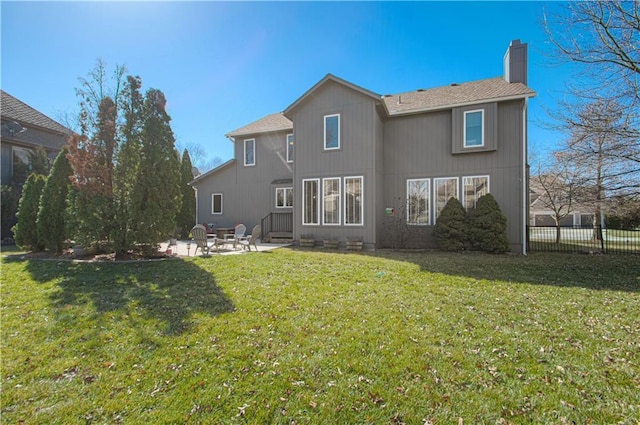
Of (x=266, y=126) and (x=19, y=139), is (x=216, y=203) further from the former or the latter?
(x=19, y=139)

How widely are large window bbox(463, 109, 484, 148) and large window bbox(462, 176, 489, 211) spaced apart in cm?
138

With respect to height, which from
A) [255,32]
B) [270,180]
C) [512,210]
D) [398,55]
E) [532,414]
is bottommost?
[532,414]

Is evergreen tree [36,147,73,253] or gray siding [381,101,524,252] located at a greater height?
gray siding [381,101,524,252]

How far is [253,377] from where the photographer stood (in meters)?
2.98

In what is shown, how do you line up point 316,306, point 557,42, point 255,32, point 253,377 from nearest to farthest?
point 253,377
point 316,306
point 557,42
point 255,32

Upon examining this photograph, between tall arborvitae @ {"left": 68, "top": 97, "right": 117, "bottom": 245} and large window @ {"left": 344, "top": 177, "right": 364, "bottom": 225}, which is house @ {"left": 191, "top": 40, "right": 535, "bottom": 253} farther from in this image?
tall arborvitae @ {"left": 68, "top": 97, "right": 117, "bottom": 245}

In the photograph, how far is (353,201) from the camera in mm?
A: 12578

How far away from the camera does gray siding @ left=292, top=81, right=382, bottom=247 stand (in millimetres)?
12188

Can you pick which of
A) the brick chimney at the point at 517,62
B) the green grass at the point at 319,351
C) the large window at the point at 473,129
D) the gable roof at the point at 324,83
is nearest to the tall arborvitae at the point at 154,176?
the green grass at the point at 319,351

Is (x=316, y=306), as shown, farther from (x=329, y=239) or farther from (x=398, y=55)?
(x=398, y=55)

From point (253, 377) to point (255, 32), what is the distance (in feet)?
36.4

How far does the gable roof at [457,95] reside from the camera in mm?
11523

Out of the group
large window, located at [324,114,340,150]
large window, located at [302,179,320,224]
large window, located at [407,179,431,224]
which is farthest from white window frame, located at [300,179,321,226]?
large window, located at [407,179,431,224]

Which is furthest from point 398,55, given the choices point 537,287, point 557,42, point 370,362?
point 370,362
